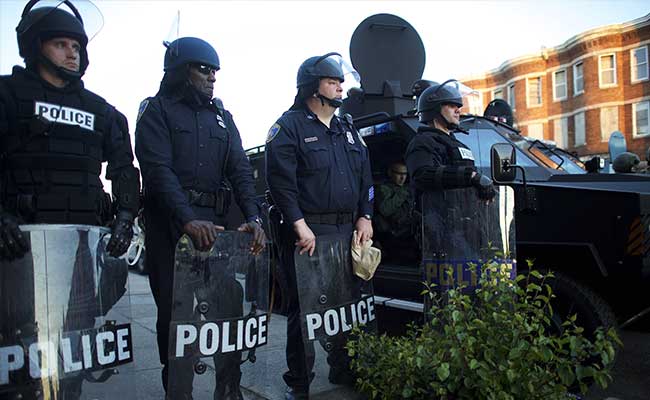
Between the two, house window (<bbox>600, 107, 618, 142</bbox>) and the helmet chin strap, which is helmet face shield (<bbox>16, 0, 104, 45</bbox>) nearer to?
the helmet chin strap

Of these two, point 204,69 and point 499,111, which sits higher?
point 499,111

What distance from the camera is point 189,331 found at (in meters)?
2.74

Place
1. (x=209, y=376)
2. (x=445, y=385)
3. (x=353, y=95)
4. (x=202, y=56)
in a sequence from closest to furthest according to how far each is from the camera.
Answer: (x=445, y=385) < (x=202, y=56) < (x=209, y=376) < (x=353, y=95)

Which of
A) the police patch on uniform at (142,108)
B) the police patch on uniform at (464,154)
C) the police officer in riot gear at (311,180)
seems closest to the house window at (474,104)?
the police patch on uniform at (464,154)

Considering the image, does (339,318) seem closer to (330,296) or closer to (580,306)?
(330,296)

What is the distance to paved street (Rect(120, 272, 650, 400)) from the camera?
3.47 m

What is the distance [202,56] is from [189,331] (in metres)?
1.43

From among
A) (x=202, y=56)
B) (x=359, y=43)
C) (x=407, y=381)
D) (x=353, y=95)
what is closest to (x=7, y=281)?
(x=202, y=56)

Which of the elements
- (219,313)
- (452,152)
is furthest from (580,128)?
(219,313)

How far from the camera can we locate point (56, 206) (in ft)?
8.14

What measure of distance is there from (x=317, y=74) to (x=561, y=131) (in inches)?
1135

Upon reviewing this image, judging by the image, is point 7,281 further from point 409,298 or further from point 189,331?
point 409,298

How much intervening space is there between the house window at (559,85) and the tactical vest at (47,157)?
1187 inches

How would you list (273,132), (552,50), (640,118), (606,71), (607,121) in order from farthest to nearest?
1. (552,50)
2. (607,121)
3. (606,71)
4. (640,118)
5. (273,132)
